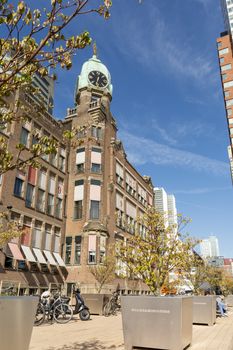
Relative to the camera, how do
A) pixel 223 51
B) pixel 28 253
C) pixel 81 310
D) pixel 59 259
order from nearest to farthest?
pixel 81 310
pixel 28 253
pixel 59 259
pixel 223 51

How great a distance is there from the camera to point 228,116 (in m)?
66.2

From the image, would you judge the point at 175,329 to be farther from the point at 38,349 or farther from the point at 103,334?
the point at 103,334

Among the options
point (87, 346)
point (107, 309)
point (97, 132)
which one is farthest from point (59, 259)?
point (87, 346)

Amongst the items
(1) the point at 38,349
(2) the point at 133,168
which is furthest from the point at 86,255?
(1) the point at 38,349

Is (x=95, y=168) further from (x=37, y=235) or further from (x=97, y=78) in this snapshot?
(x=97, y=78)

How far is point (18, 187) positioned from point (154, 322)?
21.6m

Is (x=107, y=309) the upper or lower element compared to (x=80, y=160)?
lower

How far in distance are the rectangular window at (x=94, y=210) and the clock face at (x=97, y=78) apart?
17112 millimetres

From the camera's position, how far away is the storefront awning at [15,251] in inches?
942

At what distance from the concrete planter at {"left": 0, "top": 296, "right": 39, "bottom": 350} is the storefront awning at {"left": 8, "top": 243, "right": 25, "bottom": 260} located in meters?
20.5

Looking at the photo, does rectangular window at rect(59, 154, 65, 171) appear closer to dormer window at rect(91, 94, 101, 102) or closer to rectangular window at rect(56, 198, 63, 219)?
rectangular window at rect(56, 198, 63, 219)

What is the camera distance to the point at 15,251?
24281 mm

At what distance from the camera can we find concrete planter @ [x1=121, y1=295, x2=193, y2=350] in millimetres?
7324

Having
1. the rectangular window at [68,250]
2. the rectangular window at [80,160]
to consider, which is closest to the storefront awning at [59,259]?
the rectangular window at [68,250]
